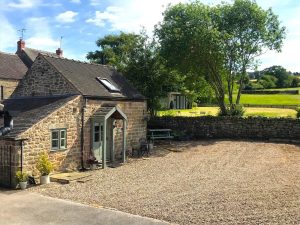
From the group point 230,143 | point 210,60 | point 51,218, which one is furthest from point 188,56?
point 51,218

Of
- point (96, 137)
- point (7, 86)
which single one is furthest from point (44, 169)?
point (7, 86)

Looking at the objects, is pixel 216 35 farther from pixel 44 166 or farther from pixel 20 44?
pixel 20 44

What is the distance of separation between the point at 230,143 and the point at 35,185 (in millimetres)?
14958

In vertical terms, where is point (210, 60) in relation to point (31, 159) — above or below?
above

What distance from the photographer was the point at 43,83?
20.2 m

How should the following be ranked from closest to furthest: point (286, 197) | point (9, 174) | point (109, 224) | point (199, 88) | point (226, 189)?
point (109, 224), point (286, 197), point (226, 189), point (9, 174), point (199, 88)

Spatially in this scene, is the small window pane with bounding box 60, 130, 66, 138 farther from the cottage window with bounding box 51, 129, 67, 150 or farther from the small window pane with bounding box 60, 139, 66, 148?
the small window pane with bounding box 60, 139, 66, 148

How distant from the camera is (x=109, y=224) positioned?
10.2 metres

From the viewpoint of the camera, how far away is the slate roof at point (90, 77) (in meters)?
19.6

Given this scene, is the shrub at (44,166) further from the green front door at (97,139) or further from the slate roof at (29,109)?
the green front door at (97,139)

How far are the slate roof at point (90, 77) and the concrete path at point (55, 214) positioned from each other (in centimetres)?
751

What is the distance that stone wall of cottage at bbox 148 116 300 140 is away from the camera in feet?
87.9

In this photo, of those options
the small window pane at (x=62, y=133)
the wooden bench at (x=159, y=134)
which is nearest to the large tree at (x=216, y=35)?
the wooden bench at (x=159, y=134)

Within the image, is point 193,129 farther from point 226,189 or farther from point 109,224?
point 109,224
